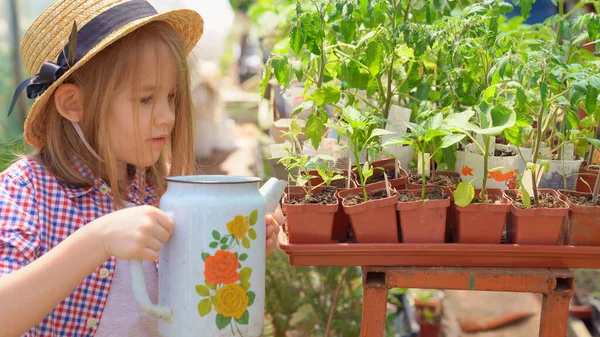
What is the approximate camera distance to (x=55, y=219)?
1241 millimetres

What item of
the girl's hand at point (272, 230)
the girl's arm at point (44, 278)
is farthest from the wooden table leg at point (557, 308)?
the girl's arm at point (44, 278)

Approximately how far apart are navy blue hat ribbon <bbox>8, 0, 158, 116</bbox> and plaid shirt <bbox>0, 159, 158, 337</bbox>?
0.15 m

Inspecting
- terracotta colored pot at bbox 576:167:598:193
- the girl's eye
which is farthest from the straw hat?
terracotta colored pot at bbox 576:167:598:193

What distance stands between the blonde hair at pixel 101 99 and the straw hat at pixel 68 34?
0.04 m

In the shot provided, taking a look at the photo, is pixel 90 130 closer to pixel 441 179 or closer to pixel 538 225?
pixel 441 179

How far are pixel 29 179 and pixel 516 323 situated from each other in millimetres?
2545

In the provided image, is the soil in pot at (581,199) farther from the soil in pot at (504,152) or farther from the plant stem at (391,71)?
the plant stem at (391,71)

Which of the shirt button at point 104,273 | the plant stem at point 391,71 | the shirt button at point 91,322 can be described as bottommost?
the shirt button at point 91,322

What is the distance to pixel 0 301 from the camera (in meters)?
1.03

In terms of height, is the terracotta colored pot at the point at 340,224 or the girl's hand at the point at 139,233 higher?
the girl's hand at the point at 139,233

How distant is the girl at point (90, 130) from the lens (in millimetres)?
1223

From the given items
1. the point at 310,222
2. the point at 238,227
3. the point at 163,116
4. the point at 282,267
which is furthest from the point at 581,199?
the point at 282,267

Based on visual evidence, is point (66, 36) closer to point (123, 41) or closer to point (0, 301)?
point (123, 41)

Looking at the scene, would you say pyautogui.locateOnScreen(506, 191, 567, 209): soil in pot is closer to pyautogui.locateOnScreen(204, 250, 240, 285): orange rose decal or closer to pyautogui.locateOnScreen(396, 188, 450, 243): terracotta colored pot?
pyautogui.locateOnScreen(396, 188, 450, 243): terracotta colored pot
